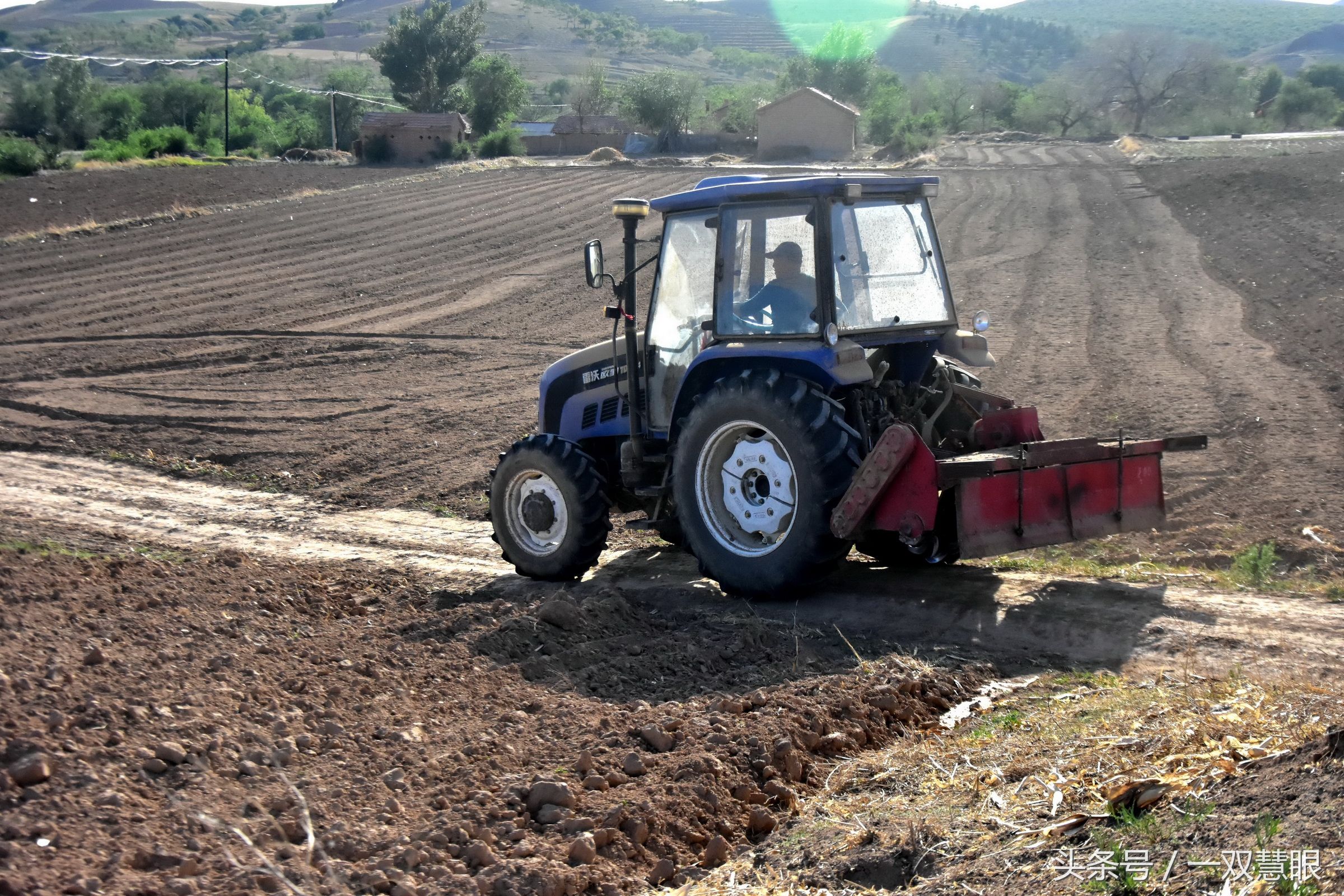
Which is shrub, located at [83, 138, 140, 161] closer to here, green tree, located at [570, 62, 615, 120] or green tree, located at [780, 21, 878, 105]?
green tree, located at [570, 62, 615, 120]

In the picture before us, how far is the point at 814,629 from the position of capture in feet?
20.9

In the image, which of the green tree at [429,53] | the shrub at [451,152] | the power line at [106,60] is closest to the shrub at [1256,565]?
the power line at [106,60]

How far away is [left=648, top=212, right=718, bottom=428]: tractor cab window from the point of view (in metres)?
7.15

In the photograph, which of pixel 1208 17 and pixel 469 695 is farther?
pixel 1208 17

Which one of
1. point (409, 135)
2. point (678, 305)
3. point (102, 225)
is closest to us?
point (678, 305)

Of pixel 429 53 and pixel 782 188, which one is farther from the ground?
pixel 429 53

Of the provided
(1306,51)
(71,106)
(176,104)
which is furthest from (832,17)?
(71,106)

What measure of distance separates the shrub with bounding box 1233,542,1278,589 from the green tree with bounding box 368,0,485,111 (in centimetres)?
7151

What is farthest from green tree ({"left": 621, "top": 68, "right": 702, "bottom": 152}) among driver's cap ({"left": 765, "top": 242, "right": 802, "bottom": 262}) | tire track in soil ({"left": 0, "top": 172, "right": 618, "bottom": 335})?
driver's cap ({"left": 765, "top": 242, "right": 802, "bottom": 262})

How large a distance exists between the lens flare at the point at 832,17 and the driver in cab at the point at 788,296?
444ft

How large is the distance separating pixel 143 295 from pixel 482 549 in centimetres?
1420

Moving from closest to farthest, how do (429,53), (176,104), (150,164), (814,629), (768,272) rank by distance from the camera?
1. (814,629)
2. (768,272)
3. (150,164)
4. (176,104)
5. (429,53)

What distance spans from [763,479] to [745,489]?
12 centimetres

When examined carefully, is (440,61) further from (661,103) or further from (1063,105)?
(1063,105)
